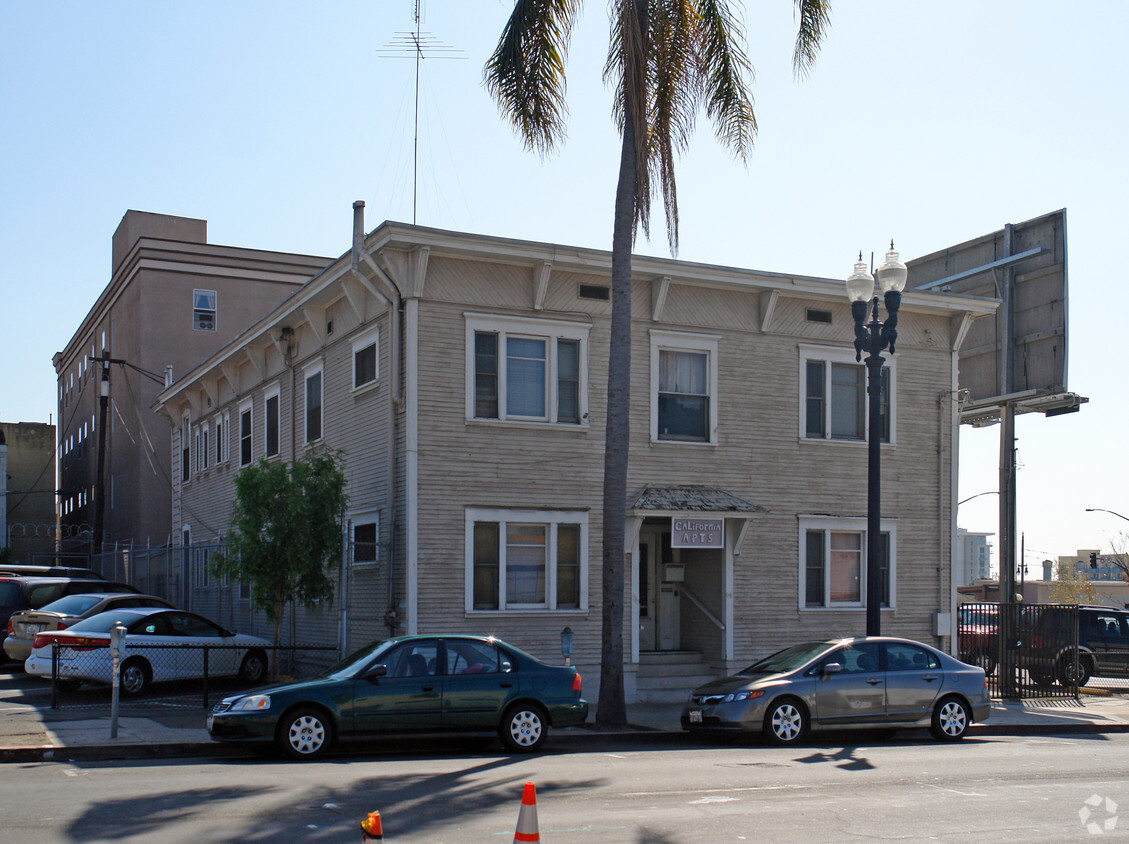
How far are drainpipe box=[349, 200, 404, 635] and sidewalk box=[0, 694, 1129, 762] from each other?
3532 mm

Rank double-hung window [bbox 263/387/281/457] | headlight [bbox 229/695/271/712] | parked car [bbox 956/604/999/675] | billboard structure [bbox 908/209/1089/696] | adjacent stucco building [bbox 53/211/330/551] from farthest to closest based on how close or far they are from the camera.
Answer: adjacent stucco building [bbox 53/211/330/551] → billboard structure [bbox 908/209/1089/696] → double-hung window [bbox 263/387/281/457] → parked car [bbox 956/604/999/675] → headlight [bbox 229/695/271/712]

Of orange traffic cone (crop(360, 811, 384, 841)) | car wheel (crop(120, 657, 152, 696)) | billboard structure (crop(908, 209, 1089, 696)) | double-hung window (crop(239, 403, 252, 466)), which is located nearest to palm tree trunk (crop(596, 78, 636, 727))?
car wheel (crop(120, 657, 152, 696))

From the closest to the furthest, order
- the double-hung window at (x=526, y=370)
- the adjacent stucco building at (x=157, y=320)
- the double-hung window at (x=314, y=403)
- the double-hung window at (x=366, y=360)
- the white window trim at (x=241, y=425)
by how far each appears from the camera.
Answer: the double-hung window at (x=526, y=370)
the double-hung window at (x=366, y=360)
the double-hung window at (x=314, y=403)
the white window trim at (x=241, y=425)
the adjacent stucco building at (x=157, y=320)

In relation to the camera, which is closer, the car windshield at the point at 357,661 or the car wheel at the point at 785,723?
the car windshield at the point at 357,661

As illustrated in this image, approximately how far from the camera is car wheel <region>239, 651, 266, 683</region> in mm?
19578

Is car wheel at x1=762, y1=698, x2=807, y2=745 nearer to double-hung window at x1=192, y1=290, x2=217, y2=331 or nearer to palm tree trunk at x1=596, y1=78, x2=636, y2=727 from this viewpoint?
palm tree trunk at x1=596, y1=78, x2=636, y2=727

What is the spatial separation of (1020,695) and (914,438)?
519 cm

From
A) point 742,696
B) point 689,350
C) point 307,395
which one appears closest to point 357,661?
point 742,696

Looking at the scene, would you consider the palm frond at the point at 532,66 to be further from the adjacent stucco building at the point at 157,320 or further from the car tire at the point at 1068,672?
the adjacent stucco building at the point at 157,320

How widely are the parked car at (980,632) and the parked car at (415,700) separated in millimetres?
11134

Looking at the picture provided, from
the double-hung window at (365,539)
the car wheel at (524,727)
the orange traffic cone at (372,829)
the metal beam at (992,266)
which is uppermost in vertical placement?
the metal beam at (992,266)

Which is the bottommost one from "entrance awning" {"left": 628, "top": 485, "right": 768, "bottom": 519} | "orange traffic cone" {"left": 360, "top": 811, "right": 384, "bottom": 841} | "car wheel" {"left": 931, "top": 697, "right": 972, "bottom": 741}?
"car wheel" {"left": 931, "top": 697, "right": 972, "bottom": 741}

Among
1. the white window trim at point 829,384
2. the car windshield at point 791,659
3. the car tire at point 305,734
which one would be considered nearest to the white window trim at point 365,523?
the car tire at point 305,734

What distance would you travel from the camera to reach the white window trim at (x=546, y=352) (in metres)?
18.6
